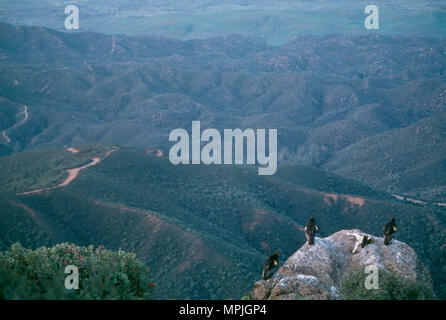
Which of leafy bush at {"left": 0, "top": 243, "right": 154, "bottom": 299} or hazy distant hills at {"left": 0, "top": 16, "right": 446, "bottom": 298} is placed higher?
leafy bush at {"left": 0, "top": 243, "right": 154, "bottom": 299}

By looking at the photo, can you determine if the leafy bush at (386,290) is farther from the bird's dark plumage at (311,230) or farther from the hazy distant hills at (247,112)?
the hazy distant hills at (247,112)

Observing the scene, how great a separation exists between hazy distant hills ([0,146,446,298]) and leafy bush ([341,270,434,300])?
16.9 m

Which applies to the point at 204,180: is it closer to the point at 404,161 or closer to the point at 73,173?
the point at 73,173

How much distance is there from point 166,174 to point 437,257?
37.4 metres

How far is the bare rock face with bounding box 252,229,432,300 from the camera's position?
1705cm

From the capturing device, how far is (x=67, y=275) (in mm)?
17469

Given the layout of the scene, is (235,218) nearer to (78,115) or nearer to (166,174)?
Result: (166,174)

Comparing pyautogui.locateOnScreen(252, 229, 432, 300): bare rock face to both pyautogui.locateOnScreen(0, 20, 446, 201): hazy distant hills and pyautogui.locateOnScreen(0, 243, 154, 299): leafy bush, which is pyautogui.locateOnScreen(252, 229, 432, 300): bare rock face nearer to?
pyautogui.locateOnScreen(0, 243, 154, 299): leafy bush

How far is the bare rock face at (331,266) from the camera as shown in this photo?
17047mm

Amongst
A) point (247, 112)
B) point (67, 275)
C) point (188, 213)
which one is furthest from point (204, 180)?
point (247, 112)

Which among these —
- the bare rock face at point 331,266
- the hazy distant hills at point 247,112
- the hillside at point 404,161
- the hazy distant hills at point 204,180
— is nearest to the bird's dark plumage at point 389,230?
the bare rock face at point 331,266

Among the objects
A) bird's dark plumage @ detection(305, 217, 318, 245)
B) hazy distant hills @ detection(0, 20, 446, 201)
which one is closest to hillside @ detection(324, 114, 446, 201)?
hazy distant hills @ detection(0, 20, 446, 201)

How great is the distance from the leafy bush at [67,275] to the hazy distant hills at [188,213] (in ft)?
45.9

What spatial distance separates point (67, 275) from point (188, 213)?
3621cm
